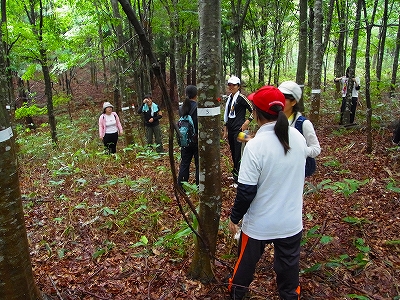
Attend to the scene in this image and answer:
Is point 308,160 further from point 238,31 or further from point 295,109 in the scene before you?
point 238,31

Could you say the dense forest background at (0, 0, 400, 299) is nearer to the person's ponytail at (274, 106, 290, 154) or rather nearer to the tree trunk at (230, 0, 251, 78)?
the tree trunk at (230, 0, 251, 78)

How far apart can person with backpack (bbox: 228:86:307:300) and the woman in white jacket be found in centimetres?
73

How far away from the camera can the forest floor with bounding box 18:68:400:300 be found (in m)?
3.23

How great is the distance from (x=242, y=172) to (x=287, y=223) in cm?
60

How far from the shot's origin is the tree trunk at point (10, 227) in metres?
2.13

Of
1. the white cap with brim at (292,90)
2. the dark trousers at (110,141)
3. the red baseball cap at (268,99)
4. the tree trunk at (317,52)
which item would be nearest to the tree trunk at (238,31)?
the tree trunk at (317,52)

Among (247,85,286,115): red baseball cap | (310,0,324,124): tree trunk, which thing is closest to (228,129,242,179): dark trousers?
(247,85,286,115): red baseball cap

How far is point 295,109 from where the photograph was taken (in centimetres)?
335

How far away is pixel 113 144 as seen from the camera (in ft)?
31.0

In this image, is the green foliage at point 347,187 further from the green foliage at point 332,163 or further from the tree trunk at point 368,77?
the tree trunk at point 368,77

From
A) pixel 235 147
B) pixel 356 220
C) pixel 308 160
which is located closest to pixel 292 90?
pixel 308 160

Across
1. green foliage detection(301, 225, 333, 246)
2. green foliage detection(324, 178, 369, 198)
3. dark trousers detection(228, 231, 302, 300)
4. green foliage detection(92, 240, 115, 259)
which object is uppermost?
dark trousers detection(228, 231, 302, 300)

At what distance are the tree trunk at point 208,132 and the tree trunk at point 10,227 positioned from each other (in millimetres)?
1462

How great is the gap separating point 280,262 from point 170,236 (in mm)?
1683
